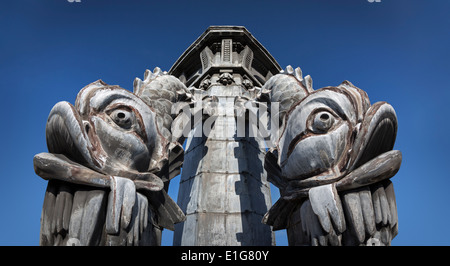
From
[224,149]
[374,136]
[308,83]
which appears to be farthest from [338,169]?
[224,149]

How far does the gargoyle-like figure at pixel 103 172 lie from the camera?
3619 millimetres

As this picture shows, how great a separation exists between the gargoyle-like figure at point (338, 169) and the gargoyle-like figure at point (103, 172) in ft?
5.88

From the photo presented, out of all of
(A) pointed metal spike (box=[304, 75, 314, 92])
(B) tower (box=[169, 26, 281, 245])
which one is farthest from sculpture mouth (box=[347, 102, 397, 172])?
(B) tower (box=[169, 26, 281, 245])

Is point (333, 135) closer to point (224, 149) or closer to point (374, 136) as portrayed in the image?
point (374, 136)

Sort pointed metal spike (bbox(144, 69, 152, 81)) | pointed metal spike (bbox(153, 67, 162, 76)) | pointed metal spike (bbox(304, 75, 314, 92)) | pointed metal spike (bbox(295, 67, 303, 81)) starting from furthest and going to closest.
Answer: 1. pointed metal spike (bbox(153, 67, 162, 76))
2. pointed metal spike (bbox(144, 69, 152, 81))
3. pointed metal spike (bbox(295, 67, 303, 81))
4. pointed metal spike (bbox(304, 75, 314, 92))

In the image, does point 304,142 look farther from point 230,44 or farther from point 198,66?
point 198,66

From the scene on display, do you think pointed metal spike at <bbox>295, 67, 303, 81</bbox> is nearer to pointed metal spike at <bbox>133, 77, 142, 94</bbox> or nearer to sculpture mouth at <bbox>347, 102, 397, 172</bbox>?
sculpture mouth at <bbox>347, 102, 397, 172</bbox>

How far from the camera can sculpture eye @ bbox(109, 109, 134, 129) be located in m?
4.25

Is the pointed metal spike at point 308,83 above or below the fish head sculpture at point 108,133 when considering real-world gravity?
above

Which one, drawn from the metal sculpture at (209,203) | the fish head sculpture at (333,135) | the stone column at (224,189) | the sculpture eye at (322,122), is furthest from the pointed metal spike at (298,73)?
the stone column at (224,189)

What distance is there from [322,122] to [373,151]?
72cm

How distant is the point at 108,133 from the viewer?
4105 millimetres

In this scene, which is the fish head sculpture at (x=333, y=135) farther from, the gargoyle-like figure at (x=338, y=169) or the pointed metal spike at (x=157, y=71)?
the pointed metal spike at (x=157, y=71)

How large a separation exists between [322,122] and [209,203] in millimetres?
3026
